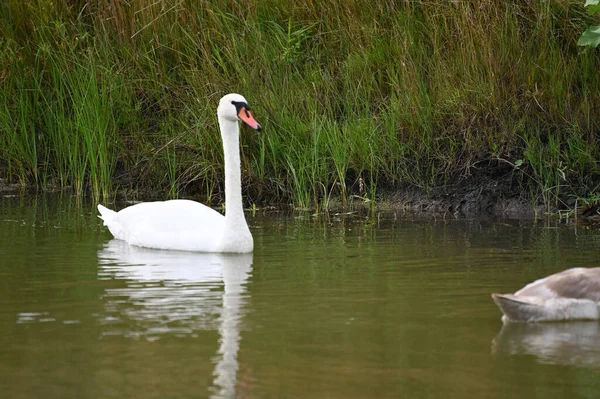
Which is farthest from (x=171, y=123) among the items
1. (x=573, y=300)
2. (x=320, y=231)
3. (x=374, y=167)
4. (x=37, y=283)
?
(x=573, y=300)

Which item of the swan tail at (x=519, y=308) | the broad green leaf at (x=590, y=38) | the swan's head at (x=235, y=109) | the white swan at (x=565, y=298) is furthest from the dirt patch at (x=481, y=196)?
the swan tail at (x=519, y=308)

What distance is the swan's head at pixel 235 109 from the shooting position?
952 centimetres

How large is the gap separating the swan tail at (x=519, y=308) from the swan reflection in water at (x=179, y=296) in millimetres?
1305

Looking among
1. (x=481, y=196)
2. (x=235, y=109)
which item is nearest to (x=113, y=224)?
(x=235, y=109)

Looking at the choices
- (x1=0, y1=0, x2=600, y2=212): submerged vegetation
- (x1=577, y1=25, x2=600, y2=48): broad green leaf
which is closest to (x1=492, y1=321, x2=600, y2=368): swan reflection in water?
(x1=577, y1=25, x2=600, y2=48): broad green leaf

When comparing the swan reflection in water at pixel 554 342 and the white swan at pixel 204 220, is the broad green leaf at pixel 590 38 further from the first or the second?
the swan reflection in water at pixel 554 342

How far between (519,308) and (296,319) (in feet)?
3.66

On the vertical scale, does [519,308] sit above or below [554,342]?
above

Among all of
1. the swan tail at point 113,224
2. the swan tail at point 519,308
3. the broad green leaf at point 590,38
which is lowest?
the swan tail at point 519,308

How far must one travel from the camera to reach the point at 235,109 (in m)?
9.63

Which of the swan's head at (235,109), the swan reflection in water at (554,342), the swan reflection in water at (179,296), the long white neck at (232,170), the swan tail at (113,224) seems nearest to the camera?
the swan reflection in water at (554,342)

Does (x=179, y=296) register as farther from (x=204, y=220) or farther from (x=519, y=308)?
(x=204, y=220)

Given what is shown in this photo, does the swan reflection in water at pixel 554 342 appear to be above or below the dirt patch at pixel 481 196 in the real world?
below

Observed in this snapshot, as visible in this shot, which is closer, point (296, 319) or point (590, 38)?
point (296, 319)
